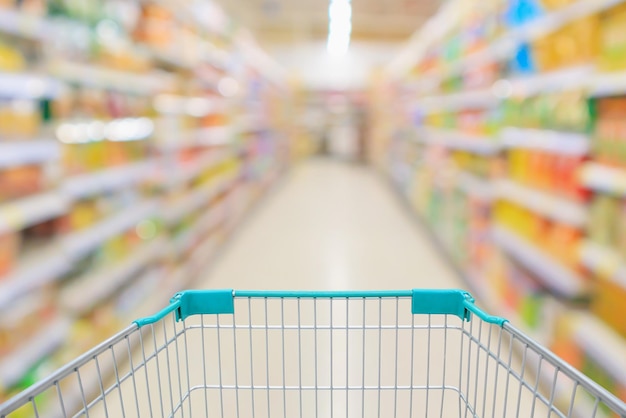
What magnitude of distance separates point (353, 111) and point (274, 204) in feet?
28.1

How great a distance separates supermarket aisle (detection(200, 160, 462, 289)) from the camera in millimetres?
3932

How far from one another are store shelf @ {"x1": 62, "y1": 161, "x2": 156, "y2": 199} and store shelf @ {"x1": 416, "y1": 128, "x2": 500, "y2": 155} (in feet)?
7.58

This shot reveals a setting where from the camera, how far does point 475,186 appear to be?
3859mm

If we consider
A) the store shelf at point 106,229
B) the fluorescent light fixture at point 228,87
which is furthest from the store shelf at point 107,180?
the fluorescent light fixture at point 228,87

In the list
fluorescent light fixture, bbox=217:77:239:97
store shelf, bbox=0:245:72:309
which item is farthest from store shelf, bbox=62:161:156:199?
fluorescent light fixture, bbox=217:77:239:97

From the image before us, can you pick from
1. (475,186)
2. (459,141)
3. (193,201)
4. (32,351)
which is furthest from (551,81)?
(193,201)

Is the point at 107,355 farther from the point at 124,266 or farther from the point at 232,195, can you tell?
the point at 232,195

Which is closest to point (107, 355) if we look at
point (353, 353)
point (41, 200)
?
point (41, 200)

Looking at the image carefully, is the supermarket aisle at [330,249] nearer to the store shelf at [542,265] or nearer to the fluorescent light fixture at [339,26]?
the store shelf at [542,265]

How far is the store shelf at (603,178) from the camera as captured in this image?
1.78 m

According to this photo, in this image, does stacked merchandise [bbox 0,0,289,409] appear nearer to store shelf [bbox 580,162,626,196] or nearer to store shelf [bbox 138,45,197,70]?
store shelf [bbox 138,45,197,70]

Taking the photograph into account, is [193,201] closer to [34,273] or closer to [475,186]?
[34,273]

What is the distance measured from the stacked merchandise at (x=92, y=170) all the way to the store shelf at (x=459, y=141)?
2.25 metres

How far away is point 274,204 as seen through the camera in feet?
25.9
